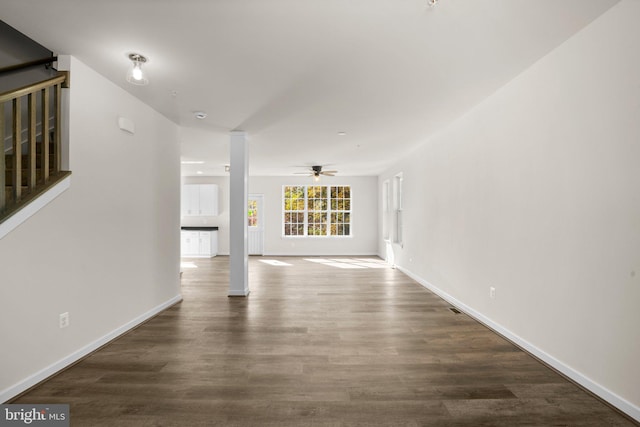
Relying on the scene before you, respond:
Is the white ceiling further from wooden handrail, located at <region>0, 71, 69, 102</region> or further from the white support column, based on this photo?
the white support column

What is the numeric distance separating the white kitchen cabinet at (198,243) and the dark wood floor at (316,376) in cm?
550

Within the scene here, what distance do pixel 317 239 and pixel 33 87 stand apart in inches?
325

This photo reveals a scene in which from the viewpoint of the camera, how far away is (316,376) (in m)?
2.44

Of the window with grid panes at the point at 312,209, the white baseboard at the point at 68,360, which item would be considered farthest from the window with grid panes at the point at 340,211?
the white baseboard at the point at 68,360

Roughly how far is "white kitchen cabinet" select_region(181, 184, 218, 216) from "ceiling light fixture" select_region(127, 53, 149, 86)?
24.1 ft

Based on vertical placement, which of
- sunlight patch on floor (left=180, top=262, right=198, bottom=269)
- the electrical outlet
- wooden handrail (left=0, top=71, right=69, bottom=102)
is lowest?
sunlight patch on floor (left=180, top=262, right=198, bottom=269)

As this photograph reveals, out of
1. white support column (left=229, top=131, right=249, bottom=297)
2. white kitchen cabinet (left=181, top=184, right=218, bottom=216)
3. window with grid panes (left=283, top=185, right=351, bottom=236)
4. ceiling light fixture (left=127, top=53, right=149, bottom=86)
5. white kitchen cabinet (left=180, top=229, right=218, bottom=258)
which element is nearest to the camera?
ceiling light fixture (left=127, top=53, right=149, bottom=86)

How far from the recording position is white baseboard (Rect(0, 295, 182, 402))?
2.12 m

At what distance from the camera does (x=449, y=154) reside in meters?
4.64

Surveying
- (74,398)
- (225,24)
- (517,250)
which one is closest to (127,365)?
(74,398)

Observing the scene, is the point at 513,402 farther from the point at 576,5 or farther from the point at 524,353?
the point at 576,5

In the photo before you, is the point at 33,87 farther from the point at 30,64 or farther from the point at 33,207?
the point at 33,207

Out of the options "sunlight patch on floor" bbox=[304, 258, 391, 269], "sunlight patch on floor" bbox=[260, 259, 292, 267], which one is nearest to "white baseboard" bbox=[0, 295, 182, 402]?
"sunlight patch on floor" bbox=[260, 259, 292, 267]

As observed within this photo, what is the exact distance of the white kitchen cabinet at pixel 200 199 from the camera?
984cm
